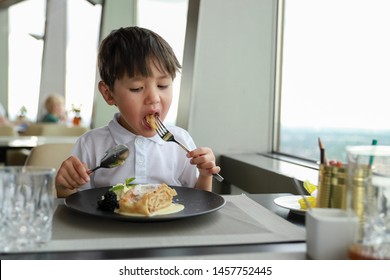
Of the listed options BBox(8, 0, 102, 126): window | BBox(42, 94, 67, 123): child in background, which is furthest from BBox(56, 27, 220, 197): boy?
BBox(8, 0, 102, 126): window

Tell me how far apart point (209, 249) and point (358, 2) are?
1.57 meters

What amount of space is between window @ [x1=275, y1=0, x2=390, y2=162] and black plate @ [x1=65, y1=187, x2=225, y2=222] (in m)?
0.57

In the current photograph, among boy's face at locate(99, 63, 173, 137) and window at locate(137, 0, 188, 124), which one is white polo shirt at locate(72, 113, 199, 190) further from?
window at locate(137, 0, 188, 124)

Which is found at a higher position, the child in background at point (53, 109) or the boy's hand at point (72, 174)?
the child in background at point (53, 109)

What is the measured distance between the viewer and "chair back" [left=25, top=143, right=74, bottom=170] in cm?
180

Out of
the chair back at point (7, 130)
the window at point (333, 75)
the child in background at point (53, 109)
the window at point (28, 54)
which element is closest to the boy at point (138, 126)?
the window at point (333, 75)

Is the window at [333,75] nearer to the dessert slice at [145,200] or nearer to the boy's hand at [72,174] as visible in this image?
the dessert slice at [145,200]

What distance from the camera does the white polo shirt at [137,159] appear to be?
1.49 metres

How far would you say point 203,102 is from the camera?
103 inches

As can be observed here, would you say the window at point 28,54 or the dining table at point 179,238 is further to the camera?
the window at point 28,54

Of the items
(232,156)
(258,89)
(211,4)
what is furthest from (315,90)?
(211,4)

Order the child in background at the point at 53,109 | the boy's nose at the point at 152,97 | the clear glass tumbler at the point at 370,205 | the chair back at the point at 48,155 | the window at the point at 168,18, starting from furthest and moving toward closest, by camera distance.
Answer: the child in background at the point at 53,109, the window at the point at 168,18, the chair back at the point at 48,155, the boy's nose at the point at 152,97, the clear glass tumbler at the point at 370,205

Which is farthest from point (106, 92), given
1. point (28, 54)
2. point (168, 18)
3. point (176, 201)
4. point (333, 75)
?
point (28, 54)

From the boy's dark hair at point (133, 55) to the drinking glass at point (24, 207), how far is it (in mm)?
638
